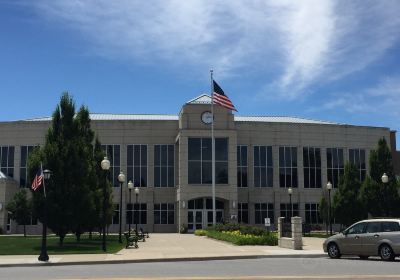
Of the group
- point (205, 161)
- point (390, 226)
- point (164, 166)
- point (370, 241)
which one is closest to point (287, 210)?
point (205, 161)

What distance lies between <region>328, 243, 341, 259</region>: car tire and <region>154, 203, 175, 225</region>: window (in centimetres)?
4236

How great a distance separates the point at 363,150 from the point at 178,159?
23.8 meters

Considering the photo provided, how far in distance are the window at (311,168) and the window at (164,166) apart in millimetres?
16217

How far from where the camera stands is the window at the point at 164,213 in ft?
213

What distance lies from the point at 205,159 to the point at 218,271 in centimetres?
4350

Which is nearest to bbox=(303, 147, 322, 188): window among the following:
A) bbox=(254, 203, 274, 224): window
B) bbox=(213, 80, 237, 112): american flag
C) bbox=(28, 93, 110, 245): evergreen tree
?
bbox=(254, 203, 274, 224): window

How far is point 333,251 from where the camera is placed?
23.8m

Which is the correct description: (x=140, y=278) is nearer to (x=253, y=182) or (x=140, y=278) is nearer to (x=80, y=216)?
(x=80, y=216)

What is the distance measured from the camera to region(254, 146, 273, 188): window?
219ft

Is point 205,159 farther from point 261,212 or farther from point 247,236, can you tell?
point 247,236

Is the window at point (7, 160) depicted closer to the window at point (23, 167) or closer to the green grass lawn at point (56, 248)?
the window at point (23, 167)

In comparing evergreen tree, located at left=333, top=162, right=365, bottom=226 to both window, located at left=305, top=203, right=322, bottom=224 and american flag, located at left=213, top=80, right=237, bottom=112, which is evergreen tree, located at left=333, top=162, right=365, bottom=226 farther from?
window, located at left=305, top=203, right=322, bottom=224

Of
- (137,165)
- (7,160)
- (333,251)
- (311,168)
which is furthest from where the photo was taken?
(311,168)

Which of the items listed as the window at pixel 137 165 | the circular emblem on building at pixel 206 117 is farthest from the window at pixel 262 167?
the window at pixel 137 165
